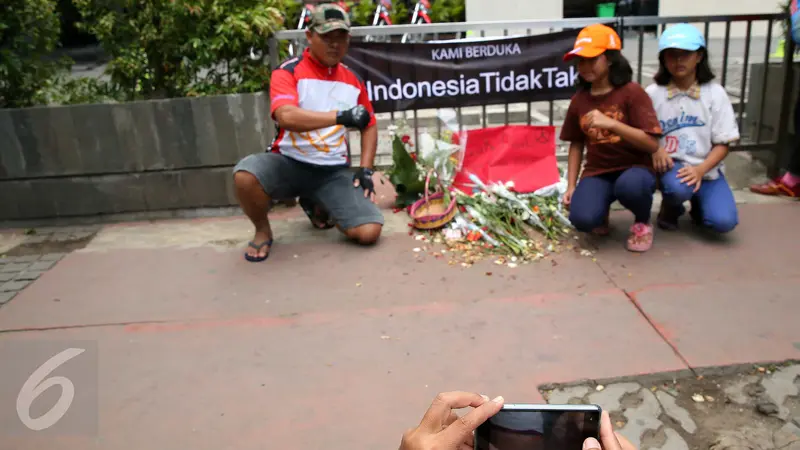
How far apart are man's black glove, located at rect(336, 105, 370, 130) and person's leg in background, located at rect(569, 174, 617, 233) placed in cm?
142

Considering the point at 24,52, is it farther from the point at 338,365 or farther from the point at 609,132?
the point at 609,132

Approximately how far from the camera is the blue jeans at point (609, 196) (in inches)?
154

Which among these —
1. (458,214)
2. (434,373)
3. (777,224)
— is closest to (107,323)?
(434,373)

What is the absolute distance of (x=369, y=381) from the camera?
275cm

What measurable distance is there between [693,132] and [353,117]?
2.12 metres

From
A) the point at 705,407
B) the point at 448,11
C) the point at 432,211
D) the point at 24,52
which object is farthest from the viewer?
the point at 448,11

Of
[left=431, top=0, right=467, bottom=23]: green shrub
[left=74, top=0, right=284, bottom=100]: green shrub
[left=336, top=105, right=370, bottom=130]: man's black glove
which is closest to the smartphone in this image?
[left=336, top=105, right=370, bottom=130]: man's black glove

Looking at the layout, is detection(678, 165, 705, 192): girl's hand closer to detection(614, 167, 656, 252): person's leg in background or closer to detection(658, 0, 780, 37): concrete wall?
detection(614, 167, 656, 252): person's leg in background

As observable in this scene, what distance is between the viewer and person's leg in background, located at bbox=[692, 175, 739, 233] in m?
3.97

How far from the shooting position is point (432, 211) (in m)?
4.53

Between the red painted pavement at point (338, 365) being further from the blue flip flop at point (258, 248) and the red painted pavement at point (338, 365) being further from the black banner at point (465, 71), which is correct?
the black banner at point (465, 71)

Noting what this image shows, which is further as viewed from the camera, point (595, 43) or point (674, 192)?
point (674, 192)

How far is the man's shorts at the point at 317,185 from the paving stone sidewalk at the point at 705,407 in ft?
6.59

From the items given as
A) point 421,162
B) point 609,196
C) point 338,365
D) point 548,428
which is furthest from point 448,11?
point 548,428
